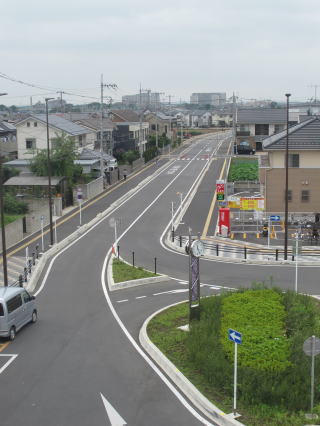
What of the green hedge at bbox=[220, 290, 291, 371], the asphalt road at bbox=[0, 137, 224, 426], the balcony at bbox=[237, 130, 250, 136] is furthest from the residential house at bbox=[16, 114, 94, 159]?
the green hedge at bbox=[220, 290, 291, 371]

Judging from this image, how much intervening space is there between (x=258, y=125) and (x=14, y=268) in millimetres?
73515

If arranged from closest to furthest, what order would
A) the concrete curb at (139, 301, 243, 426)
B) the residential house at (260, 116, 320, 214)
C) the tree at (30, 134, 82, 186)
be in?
the concrete curb at (139, 301, 243, 426) < the residential house at (260, 116, 320, 214) < the tree at (30, 134, 82, 186)

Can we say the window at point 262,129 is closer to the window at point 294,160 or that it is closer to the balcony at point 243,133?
the balcony at point 243,133

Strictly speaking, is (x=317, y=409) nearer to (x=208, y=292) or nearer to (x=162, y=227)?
(x=208, y=292)

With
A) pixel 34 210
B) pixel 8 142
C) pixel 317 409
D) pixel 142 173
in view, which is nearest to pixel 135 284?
pixel 317 409

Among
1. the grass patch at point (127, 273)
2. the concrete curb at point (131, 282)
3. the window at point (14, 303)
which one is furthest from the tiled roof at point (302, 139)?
the window at point (14, 303)

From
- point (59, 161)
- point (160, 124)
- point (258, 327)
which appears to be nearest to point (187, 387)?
point (258, 327)

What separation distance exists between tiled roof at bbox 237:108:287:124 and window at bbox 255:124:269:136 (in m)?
0.51

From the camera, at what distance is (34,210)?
160 feet

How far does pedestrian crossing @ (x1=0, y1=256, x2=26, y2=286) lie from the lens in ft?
93.2

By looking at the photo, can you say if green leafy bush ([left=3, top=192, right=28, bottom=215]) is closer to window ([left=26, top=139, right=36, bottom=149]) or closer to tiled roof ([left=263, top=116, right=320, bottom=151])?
tiled roof ([left=263, top=116, right=320, bottom=151])

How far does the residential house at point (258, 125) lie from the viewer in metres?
96.6

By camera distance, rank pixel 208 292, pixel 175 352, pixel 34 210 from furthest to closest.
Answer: pixel 34 210, pixel 208 292, pixel 175 352

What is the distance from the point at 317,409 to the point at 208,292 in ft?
39.4
